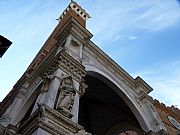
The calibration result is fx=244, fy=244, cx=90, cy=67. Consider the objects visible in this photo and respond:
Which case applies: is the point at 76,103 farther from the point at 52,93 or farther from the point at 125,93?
the point at 125,93

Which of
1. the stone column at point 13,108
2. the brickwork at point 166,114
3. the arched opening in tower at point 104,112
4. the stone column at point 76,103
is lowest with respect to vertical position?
the stone column at point 76,103

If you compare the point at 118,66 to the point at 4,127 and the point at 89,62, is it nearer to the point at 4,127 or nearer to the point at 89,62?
the point at 89,62

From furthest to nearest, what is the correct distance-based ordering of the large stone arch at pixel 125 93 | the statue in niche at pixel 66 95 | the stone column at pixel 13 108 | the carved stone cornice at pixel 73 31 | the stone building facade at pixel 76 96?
the large stone arch at pixel 125 93 → the carved stone cornice at pixel 73 31 → the stone column at pixel 13 108 → the statue in niche at pixel 66 95 → the stone building facade at pixel 76 96

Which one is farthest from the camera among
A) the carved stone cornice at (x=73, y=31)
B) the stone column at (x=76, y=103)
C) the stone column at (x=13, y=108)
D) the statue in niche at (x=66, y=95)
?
the carved stone cornice at (x=73, y=31)

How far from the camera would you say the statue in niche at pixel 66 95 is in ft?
20.4

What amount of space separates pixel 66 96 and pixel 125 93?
5029 mm

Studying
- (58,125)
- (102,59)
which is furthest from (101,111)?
(58,125)

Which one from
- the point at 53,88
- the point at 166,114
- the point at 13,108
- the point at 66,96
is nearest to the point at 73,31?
the point at 53,88

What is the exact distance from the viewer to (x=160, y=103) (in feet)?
69.3

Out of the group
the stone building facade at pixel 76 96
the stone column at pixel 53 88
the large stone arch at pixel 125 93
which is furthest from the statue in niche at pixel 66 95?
the large stone arch at pixel 125 93

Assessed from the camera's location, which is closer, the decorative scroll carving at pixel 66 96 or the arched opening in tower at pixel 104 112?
the decorative scroll carving at pixel 66 96

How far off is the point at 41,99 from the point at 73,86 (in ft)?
3.27

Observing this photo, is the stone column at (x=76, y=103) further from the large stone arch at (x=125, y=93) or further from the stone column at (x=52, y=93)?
the large stone arch at (x=125, y=93)

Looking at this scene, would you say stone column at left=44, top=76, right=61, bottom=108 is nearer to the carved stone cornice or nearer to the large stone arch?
the carved stone cornice
